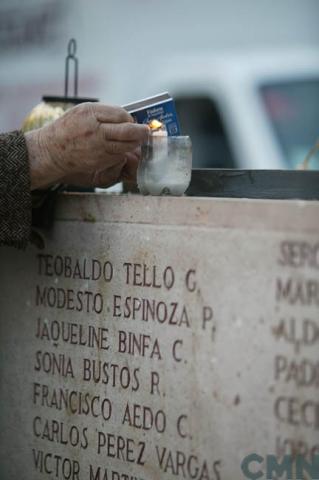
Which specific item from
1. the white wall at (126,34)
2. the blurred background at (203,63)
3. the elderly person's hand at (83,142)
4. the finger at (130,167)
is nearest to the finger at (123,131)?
the elderly person's hand at (83,142)

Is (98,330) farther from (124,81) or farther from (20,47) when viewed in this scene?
(20,47)

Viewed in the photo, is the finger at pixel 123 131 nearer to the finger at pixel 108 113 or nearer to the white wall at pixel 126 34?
the finger at pixel 108 113

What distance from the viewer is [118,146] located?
2594 mm

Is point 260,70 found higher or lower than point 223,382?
higher

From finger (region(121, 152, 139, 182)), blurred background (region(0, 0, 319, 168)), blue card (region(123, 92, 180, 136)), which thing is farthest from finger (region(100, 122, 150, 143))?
blurred background (region(0, 0, 319, 168))

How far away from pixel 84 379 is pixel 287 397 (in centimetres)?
70

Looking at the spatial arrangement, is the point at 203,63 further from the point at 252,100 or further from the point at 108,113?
the point at 108,113

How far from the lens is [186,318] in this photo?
2.45 m

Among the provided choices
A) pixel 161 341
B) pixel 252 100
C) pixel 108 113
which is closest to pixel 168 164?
pixel 108 113

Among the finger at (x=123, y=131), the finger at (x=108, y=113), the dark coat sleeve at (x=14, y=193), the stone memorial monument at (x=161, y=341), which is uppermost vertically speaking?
the finger at (x=108, y=113)

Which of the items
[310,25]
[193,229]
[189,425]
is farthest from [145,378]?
[310,25]

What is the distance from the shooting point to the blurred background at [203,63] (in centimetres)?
812

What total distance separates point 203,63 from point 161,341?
620 centimetres

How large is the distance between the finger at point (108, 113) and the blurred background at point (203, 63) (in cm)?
530
